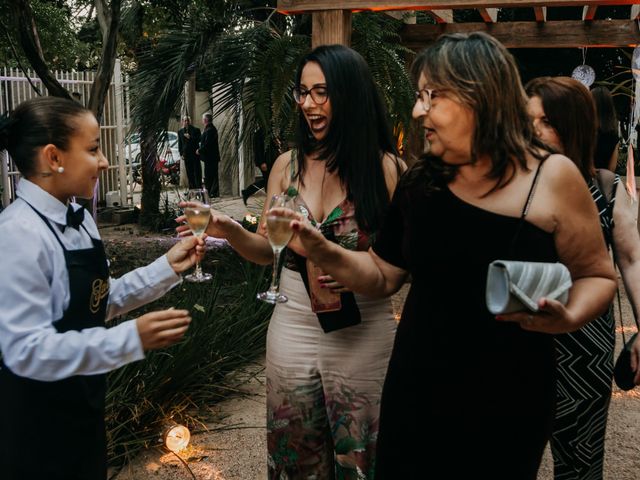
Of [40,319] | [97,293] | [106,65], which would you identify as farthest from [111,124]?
[40,319]

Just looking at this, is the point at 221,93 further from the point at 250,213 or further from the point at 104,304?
the point at 104,304

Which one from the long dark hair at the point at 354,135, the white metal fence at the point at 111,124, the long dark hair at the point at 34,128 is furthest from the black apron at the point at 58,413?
the white metal fence at the point at 111,124

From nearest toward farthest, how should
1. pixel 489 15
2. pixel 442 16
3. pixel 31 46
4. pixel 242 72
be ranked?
pixel 242 72 → pixel 31 46 → pixel 442 16 → pixel 489 15

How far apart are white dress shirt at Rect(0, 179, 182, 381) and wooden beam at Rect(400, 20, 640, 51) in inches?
255

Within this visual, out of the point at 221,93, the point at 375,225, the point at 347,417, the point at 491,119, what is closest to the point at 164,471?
the point at 347,417

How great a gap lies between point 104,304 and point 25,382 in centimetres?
30

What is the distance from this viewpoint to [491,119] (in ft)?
5.90

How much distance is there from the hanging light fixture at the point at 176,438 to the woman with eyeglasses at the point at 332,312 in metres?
1.40

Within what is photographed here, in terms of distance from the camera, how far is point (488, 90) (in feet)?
5.86

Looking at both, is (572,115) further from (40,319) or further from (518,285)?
(40,319)

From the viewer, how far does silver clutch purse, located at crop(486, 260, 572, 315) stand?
1.52 metres

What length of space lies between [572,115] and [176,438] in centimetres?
247

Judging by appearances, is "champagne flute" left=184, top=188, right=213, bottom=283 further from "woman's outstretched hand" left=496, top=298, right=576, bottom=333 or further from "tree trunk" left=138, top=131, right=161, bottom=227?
"tree trunk" left=138, top=131, right=161, bottom=227

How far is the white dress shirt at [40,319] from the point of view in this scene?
1.75 metres
